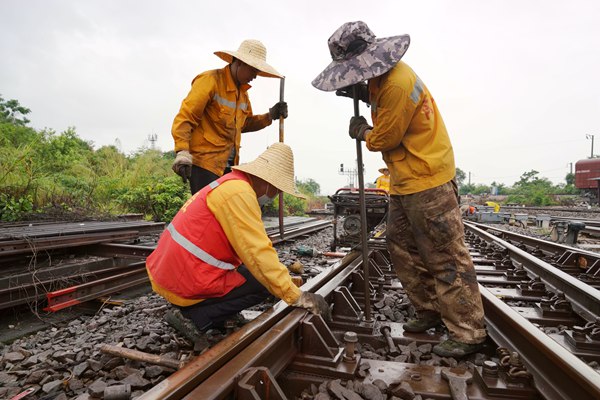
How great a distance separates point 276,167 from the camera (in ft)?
7.68

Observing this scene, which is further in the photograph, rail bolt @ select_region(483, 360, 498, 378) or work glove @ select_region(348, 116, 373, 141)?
work glove @ select_region(348, 116, 373, 141)

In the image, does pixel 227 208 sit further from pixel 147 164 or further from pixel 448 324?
pixel 147 164

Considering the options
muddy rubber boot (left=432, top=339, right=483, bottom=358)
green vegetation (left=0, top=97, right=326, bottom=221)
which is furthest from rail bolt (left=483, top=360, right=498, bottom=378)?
green vegetation (left=0, top=97, right=326, bottom=221)

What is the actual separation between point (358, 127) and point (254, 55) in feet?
4.49

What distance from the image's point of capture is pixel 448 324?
2379mm

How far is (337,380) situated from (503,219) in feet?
52.8

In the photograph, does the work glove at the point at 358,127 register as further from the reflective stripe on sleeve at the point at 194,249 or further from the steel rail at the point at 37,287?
the steel rail at the point at 37,287

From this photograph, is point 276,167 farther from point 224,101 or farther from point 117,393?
point 224,101

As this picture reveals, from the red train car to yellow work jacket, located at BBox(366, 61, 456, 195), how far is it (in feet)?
119

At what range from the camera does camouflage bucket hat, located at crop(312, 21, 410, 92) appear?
2281mm

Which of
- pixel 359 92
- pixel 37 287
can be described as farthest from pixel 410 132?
pixel 37 287

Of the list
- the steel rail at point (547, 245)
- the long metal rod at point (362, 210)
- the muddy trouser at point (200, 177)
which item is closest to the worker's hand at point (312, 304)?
the long metal rod at point (362, 210)

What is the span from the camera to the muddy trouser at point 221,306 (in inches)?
91.6

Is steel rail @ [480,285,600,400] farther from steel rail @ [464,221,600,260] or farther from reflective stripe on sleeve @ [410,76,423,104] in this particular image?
steel rail @ [464,221,600,260]
